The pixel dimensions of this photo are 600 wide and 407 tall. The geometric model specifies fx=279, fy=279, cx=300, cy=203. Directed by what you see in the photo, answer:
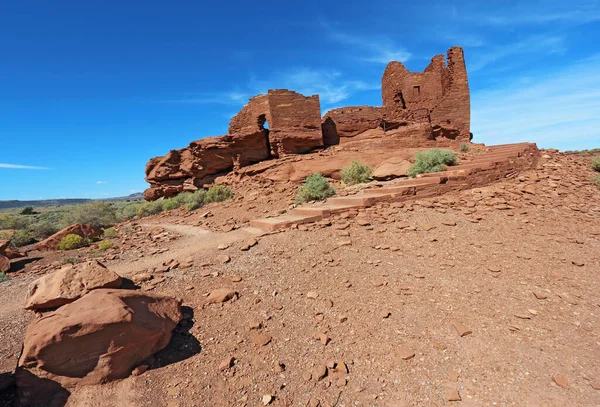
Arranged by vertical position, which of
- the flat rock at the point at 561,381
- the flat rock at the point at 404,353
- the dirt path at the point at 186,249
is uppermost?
the dirt path at the point at 186,249

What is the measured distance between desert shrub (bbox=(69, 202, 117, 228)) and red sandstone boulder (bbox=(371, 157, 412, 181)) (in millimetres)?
13628

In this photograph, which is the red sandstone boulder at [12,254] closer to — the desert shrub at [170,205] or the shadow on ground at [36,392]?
the shadow on ground at [36,392]

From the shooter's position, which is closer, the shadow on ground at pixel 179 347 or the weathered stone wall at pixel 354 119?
the shadow on ground at pixel 179 347

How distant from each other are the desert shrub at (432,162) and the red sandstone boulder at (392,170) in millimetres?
312

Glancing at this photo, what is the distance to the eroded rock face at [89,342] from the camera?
254 cm

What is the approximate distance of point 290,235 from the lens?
6055 mm

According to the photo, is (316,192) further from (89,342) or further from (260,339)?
(89,342)

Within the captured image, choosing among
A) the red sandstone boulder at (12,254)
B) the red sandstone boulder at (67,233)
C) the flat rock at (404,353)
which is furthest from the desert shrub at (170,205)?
the flat rock at (404,353)

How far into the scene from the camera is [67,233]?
9344 mm

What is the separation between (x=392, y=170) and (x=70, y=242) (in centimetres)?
1058

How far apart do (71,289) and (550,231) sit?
804 cm

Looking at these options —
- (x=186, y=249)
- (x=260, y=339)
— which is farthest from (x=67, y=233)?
(x=260, y=339)

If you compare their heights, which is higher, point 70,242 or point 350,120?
point 350,120

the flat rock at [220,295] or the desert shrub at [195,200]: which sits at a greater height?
the desert shrub at [195,200]
